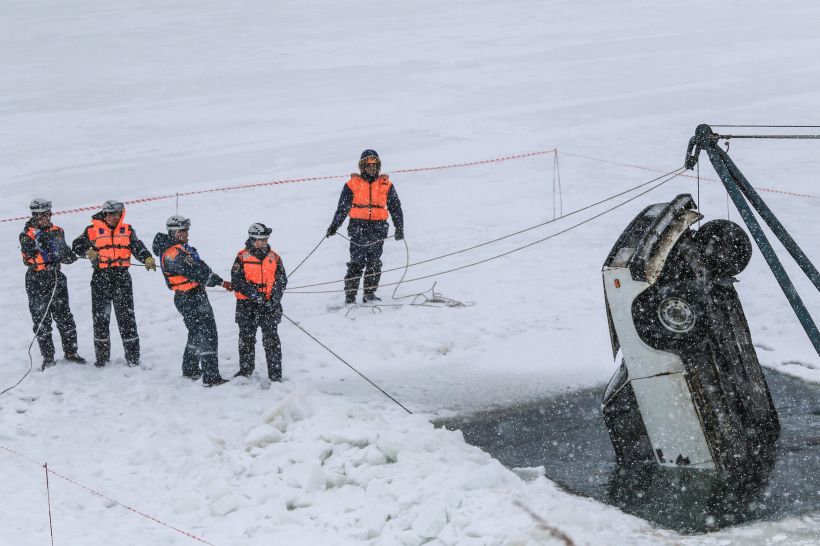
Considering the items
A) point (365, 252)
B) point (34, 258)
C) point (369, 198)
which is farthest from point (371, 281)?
point (34, 258)

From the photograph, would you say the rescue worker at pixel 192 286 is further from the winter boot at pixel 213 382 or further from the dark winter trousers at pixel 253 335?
the dark winter trousers at pixel 253 335

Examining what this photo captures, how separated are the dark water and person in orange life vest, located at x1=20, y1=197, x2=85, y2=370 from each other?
13.1 feet

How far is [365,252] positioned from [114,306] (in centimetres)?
303

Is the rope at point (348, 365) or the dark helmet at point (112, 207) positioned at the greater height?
the dark helmet at point (112, 207)

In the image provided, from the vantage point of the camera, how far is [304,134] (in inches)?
782

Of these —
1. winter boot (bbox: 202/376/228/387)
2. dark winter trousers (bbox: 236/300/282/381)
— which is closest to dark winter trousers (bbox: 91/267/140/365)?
winter boot (bbox: 202/376/228/387)

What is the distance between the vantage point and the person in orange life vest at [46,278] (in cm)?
870

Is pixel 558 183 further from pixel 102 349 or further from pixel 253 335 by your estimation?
pixel 102 349

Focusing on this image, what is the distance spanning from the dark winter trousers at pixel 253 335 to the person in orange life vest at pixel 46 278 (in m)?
1.76

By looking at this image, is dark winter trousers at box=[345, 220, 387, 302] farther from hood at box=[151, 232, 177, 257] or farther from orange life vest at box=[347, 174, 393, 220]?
hood at box=[151, 232, 177, 257]

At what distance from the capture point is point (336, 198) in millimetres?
15836

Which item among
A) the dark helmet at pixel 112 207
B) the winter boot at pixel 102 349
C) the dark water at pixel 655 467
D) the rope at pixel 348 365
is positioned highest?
the dark helmet at pixel 112 207

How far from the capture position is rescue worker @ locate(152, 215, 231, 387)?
8.41 metres

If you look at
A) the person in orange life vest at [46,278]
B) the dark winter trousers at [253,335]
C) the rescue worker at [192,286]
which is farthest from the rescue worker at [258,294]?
the person in orange life vest at [46,278]
